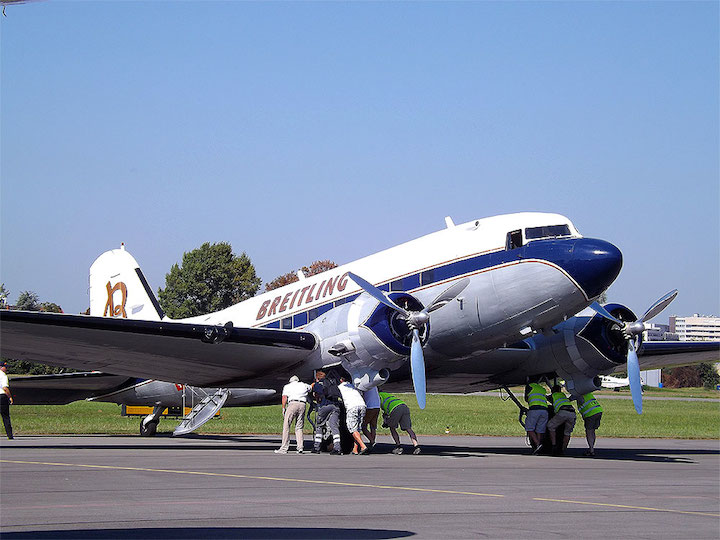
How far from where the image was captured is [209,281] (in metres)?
86.6

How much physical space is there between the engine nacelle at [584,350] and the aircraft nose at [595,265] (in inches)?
126

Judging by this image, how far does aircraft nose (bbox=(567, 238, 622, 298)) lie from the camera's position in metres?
16.1

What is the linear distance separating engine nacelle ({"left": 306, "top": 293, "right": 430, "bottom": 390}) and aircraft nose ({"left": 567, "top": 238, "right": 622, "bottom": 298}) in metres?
3.11

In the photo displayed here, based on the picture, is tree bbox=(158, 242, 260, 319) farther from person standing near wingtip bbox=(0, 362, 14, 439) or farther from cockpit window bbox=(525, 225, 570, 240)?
cockpit window bbox=(525, 225, 570, 240)

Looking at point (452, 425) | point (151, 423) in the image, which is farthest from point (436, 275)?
point (452, 425)

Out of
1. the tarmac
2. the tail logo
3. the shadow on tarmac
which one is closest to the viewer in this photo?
the shadow on tarmac

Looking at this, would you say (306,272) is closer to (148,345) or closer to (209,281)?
(209,281)

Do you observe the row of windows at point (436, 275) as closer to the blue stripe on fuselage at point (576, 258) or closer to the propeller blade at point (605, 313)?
the blue stripe on fuselage at point (576, 258)

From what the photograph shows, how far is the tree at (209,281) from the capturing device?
8608 cm

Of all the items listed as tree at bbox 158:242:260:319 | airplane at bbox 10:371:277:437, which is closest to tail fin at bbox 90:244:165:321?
airplane at bbox 10:371:277:437

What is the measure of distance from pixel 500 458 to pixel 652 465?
280 centimetres

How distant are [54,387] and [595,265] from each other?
15.0 m

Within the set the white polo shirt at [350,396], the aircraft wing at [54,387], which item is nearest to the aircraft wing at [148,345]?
the white polo shirt at [350,396]

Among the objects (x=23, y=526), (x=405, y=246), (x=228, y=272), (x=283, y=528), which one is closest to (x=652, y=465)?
(x=405, y=246)
